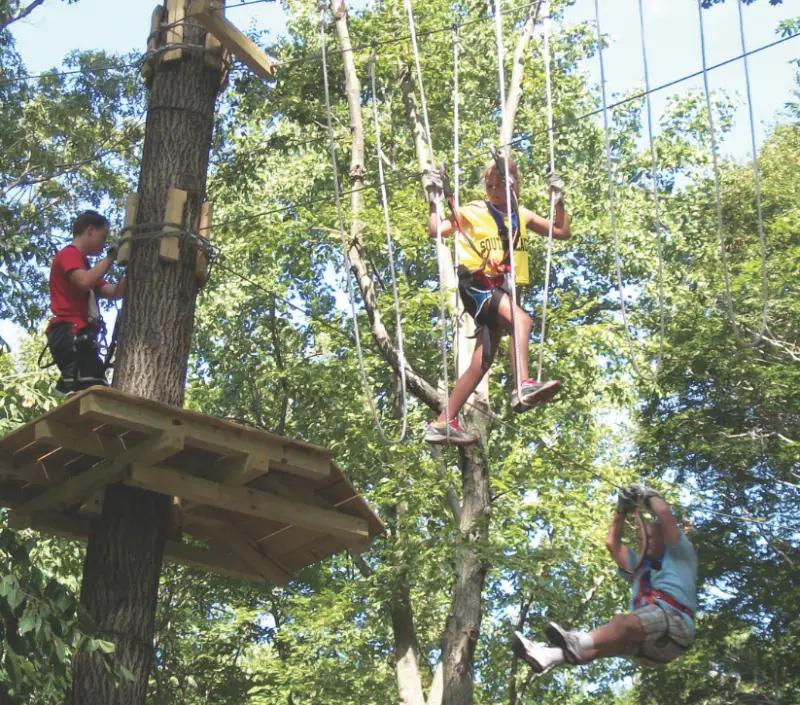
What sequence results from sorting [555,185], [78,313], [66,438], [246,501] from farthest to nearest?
[78,313]
[555,185]
[246,501]
[66,438]

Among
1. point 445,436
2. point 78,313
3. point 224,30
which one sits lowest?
point 445,436

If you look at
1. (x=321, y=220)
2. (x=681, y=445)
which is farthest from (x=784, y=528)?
(x=321, y=220)

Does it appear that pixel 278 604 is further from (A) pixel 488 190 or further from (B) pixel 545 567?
(A) pixel 488 190

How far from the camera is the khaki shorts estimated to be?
4762mm

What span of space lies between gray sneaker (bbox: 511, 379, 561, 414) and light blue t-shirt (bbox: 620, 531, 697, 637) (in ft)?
2.56

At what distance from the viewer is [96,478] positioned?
4.45m

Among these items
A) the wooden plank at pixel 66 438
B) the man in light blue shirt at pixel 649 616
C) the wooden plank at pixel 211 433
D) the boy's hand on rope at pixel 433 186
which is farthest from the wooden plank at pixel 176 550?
the boy's hand on rope at pixel 433 186

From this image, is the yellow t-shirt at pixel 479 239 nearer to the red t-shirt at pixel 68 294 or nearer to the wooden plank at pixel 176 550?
the red t-shirt at pixel 68 294

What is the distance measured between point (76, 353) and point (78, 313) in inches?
6.9

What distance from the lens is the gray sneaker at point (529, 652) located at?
462 cm

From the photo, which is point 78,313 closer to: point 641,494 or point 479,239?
point 479,239

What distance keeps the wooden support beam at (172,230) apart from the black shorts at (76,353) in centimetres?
49

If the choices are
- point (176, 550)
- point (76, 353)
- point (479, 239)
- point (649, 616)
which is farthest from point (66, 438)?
point (649, 616)

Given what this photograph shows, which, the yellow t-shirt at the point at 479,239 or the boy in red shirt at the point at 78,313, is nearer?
the boy in red shirt at the point at 78,313
